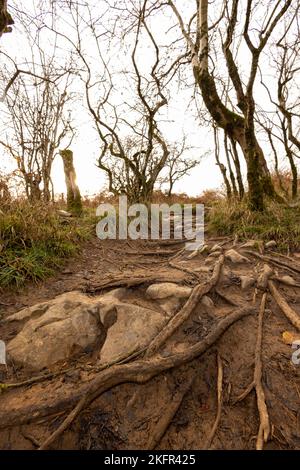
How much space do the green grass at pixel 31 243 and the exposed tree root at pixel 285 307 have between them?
8.55 ft

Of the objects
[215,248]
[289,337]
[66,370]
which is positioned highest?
[215,248]

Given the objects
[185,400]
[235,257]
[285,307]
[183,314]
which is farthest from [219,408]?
[235,257]

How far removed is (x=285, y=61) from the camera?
7055 mm

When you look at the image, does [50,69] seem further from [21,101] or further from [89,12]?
[89,12]

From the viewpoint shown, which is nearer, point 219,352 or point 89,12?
point 219,352

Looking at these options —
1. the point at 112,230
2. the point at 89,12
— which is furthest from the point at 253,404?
the point at 89,12

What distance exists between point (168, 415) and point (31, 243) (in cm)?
279

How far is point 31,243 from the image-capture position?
12.1 ft

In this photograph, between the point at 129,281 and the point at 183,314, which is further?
the point at 129,281

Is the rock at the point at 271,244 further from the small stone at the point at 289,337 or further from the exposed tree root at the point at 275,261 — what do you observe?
the small stone at the point at 289,337

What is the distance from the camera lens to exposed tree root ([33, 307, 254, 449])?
165 cm

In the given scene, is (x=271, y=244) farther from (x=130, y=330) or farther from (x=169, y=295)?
(x=130, y=330)

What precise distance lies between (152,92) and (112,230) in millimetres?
4585
